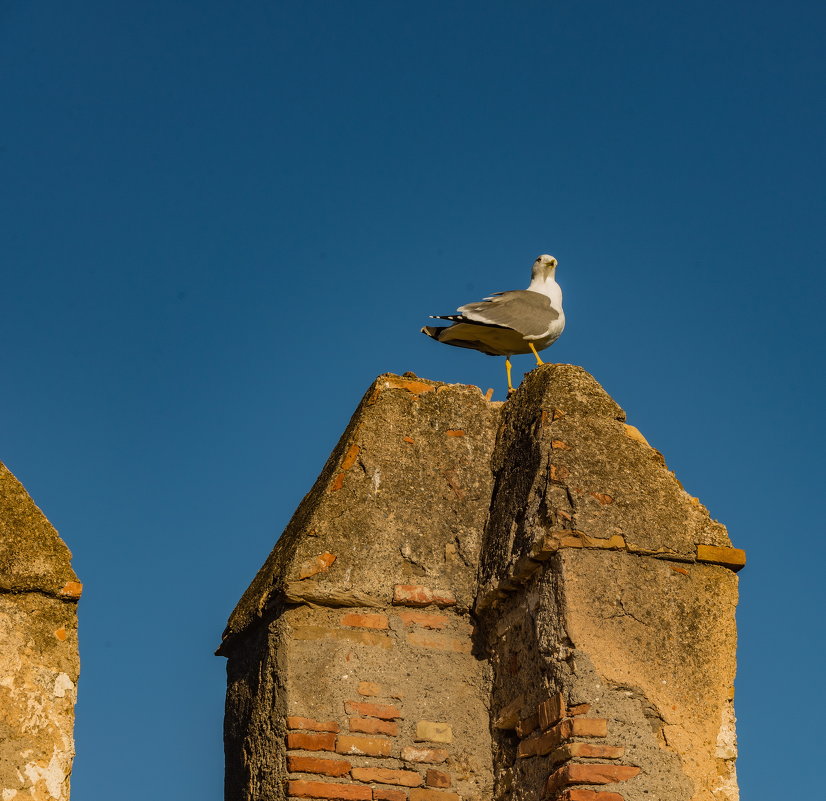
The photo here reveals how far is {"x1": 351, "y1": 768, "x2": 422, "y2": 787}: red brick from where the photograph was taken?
5105mm

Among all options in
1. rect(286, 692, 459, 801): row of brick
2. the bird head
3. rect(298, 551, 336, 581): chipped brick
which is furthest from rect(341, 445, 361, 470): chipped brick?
the bird head

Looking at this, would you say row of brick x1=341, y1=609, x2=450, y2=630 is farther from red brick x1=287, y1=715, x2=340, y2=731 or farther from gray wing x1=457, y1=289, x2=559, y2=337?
gray wing x1=457, y1=289, x2=559, y2=337

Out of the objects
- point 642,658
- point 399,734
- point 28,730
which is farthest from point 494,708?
point 28,730

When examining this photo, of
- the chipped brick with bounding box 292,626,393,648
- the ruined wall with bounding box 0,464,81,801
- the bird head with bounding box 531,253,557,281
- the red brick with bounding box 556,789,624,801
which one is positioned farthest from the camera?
the bird head with bounding box 531,253,557,281

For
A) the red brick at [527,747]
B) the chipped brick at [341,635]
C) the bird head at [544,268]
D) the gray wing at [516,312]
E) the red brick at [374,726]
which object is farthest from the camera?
the bird head at [544,268]

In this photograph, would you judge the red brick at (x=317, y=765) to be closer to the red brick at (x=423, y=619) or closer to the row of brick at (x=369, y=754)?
the row of brick at (x=369, y=754)

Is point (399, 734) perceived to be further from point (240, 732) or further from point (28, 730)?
point (28, 730)

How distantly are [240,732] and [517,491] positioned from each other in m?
1.52

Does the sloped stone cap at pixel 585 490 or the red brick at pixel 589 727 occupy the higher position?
the sloped stone cap at pixel 585 490

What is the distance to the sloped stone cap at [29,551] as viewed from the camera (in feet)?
15.5

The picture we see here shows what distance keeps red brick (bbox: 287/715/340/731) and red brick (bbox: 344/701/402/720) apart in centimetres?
9

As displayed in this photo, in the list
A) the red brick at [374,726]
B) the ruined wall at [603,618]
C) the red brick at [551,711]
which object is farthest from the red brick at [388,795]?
the red brick at [551,711]

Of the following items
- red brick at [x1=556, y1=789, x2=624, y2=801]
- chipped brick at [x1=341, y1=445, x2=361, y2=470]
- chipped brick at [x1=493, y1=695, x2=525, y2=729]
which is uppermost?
chipped brick at [x1=341, y1=445, x2=361, y2=470]

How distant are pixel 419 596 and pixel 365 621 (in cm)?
26
